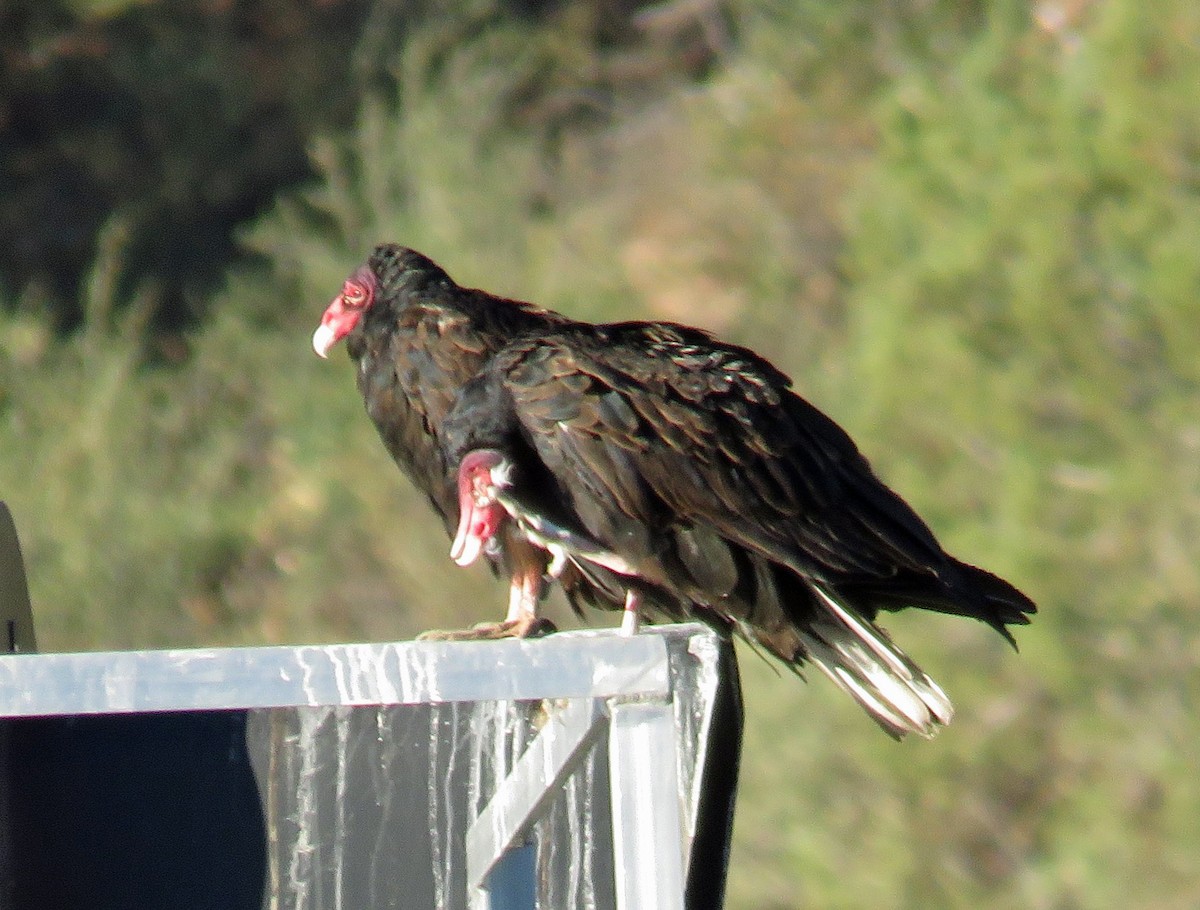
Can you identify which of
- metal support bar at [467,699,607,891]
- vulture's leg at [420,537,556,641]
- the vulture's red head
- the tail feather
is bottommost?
metal support bar at [467,699,607,891]

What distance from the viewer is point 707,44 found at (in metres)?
13.0

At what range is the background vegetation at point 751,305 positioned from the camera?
662 cm

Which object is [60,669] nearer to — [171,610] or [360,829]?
[360,829]

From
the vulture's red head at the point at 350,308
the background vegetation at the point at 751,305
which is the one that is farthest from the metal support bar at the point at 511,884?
the background vegetation at the point at 751,305

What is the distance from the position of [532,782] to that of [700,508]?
4.50ft

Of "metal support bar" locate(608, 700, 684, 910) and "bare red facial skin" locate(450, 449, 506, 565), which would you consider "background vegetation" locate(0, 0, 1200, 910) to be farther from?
"metal support bar" locate(608, 700, 684, 910)

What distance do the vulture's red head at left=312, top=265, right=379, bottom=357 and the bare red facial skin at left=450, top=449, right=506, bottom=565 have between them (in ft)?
2.62

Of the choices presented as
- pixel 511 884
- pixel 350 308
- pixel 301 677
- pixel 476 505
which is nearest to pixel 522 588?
pixel 476 505

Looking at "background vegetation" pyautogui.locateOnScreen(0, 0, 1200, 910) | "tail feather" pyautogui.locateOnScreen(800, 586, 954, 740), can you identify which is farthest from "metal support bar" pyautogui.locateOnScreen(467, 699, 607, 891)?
"background vegetation" pyautogui.locateOnScreen(0, 0, 1200, 910)

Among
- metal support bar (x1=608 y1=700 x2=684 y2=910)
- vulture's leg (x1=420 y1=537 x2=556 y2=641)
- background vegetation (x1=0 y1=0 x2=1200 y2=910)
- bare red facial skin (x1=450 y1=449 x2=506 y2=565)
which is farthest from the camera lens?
background vegetation (x1=0 y1=0 x2=1200 y2=910)

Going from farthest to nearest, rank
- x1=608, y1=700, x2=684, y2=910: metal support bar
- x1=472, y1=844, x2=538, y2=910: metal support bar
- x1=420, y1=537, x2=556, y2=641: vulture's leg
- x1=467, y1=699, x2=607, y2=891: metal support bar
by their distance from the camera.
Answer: x1=420, y1=537, x2=556, y2=641: vulture's leg
x1=472, y1=844, x2=538, y2=910: metal support bar
x1=467, y1=699, x2=607, y2=891: metal support bar
x1=608, y1=700, x2=684, y2=910: metal support bar

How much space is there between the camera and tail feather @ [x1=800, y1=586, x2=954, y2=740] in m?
3.00

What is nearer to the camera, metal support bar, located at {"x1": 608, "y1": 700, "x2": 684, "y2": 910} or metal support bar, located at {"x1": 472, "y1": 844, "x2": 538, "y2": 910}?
metal support bar, located at {"x1": 608, "y1": 700, "x2": 684, "y2": 910}

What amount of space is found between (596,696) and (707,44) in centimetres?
1181
